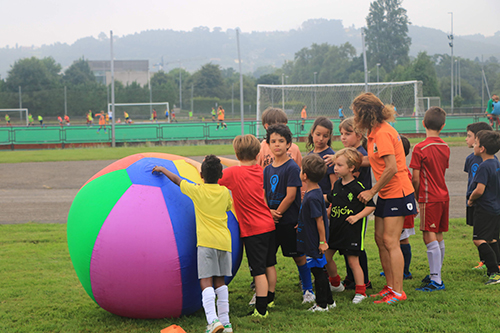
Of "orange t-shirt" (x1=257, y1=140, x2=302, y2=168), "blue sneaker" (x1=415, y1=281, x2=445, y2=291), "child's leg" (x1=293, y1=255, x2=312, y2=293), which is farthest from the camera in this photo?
"orange t-shirt" (x1=257, y1=140, x2=302, y2=168)

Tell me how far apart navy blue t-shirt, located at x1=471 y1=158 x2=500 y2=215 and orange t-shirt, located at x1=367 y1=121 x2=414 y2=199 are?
126cm

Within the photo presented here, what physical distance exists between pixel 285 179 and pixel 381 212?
1096mm

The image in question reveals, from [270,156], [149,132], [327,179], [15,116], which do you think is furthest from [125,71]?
[327,179]

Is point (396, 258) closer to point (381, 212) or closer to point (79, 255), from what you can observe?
point (381, 212)

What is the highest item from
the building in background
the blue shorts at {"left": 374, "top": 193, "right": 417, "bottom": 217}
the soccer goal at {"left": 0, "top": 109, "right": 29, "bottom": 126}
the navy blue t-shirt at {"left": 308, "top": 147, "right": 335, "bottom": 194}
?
the building in background

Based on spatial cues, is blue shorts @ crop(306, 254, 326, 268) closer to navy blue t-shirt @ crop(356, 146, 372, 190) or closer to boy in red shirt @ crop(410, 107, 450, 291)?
navy blue t-shirt @ crop(356, 146, 372, 190)

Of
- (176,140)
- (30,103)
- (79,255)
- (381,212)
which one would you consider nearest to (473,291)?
(381,212)

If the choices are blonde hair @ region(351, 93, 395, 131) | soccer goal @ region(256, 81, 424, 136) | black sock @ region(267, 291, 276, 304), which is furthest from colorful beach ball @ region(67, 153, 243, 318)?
soccer goal @ region(256, 81, 424, 136)

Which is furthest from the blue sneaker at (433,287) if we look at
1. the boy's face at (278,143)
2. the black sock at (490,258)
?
the boy's face at (278,143)

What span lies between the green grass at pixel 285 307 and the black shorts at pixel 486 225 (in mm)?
522

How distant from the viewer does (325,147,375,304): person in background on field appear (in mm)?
4762

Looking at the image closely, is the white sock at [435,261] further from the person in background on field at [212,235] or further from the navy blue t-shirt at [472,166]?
the person in background on field at [212,235]

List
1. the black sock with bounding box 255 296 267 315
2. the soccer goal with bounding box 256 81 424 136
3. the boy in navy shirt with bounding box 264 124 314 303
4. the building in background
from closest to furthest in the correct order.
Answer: the black sock with bounding box 255 296 267 315 → the boy in navy shirt with bounding box 264 124 314 303 → the soccer goal with bounding box 256 81 424 136 → the building in background

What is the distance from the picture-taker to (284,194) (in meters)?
4.71
